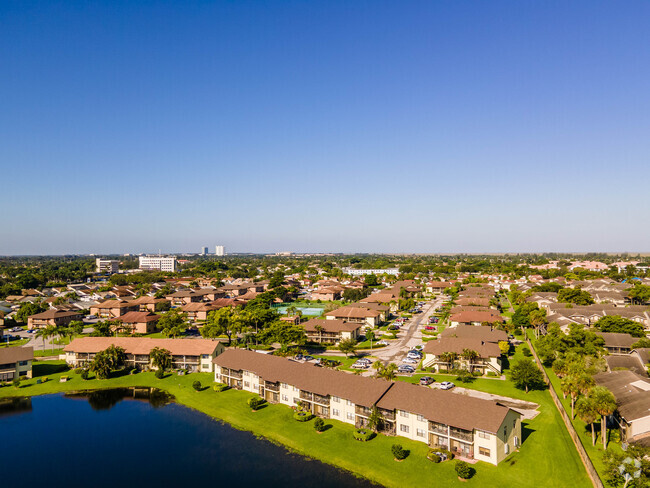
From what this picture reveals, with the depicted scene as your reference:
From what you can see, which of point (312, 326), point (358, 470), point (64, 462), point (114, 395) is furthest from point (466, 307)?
point (64, 462)

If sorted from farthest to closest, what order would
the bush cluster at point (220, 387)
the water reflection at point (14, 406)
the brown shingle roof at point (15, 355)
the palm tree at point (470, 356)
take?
the brown shingle roof at point (15, 355) < the palm tree at point (470, 356) < the bush cluster at point (220, 387) < the water reflection at point (14, 406)

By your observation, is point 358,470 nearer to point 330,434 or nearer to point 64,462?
point 330,434

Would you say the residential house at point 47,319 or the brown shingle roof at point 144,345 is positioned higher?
the brown shingle roof at point 144,345

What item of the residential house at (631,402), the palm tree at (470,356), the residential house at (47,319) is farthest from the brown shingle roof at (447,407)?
the residential house at (47,319)

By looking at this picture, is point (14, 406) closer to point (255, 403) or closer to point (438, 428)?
point (255, 403)

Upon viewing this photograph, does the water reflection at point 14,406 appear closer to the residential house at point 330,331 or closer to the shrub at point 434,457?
the residential house at point 330,331

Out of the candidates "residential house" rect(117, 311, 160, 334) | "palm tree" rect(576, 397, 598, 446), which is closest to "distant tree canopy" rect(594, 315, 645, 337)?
"palm tree" rect(576, 397, 598, 446)
